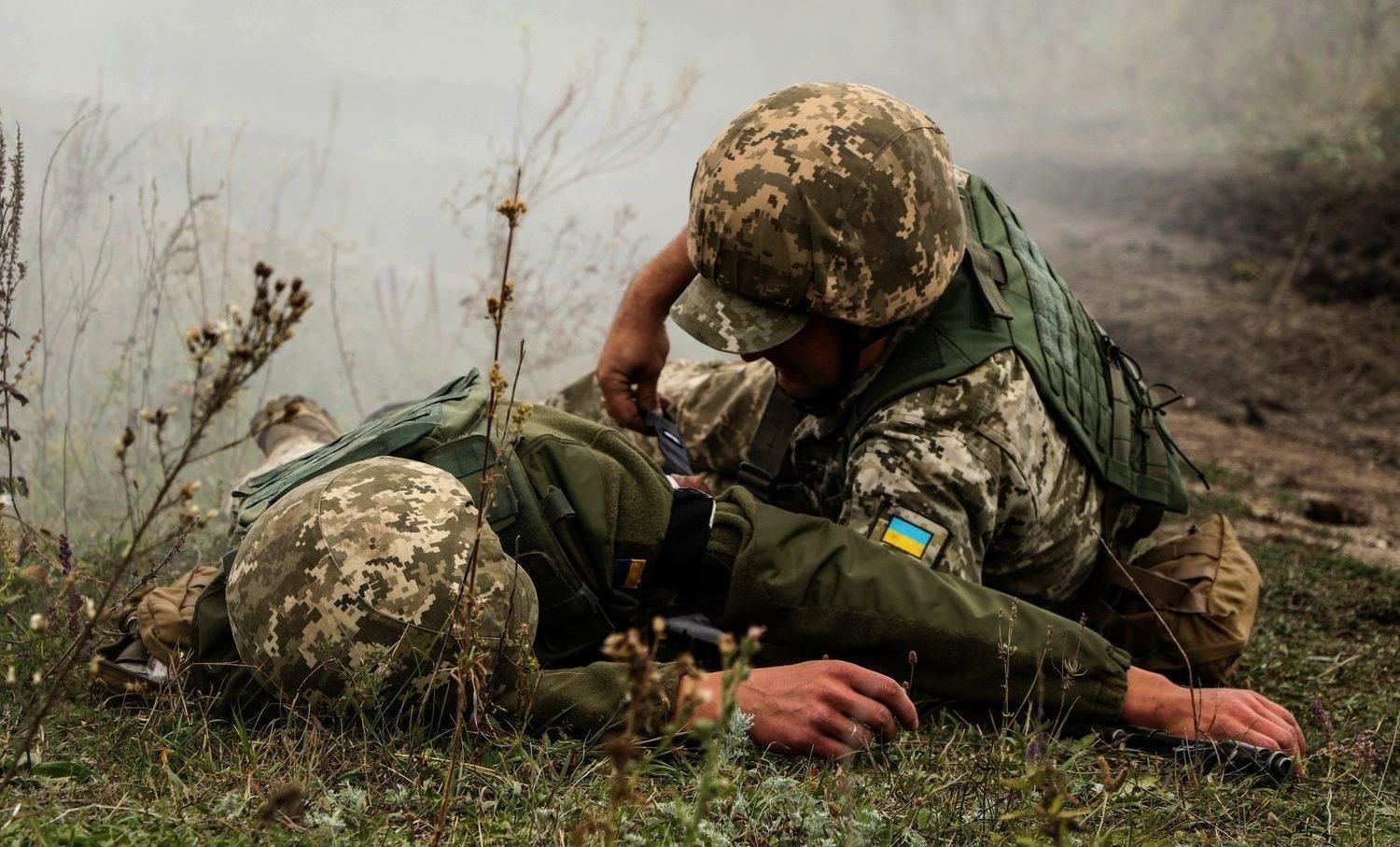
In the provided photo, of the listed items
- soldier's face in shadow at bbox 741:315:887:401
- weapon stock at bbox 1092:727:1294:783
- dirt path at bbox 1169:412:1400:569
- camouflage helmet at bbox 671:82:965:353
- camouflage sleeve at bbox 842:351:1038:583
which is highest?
camouflage helmet at bbox 671:82:965:353

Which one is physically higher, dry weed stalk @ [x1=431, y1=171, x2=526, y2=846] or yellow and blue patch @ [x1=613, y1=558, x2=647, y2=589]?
dry weed stalk @ [x1=431, y1=171, x2=526, y2=846]

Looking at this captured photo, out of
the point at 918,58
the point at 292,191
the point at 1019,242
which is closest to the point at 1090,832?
the point at 1019,242

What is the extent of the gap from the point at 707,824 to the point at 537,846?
281 mm

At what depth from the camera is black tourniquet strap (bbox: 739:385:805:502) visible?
348cm

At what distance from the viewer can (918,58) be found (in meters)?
21.4

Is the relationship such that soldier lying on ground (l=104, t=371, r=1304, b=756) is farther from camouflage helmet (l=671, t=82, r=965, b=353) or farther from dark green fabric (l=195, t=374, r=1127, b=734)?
camouflage helmet (l=671, t=82, r=965, b=353)

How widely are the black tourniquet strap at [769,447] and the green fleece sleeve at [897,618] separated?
29.0 inches

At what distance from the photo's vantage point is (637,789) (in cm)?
217

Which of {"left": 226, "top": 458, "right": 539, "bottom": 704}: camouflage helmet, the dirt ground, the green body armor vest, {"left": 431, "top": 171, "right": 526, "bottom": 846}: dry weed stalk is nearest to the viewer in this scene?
{"left": 431, "top": 171, "right": 526, "bottom": 846}: dry weed stalk

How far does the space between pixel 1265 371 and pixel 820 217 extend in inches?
218

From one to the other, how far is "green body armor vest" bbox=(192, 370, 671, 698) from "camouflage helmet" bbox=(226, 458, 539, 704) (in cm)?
21

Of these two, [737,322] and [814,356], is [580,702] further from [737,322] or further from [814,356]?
[814,356]

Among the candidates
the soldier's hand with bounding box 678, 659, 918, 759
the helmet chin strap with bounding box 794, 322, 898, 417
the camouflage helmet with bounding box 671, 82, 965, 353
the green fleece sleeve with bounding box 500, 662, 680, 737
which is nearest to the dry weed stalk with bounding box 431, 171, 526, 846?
the green fleece sleeve with bounding box 500, 662, 680, 737

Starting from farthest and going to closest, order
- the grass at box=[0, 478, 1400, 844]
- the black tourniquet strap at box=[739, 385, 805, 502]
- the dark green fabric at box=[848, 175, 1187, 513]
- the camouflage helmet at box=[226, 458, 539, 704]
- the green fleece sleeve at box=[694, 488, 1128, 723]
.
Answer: the black tourniquet strap at box=[739, 385, 805, 502], the dark green fabric at box=[848, 175, 1187, 513], the green fleece sleeve at box=[694, 488, 1128, 723], the camouflage helmet at box=[226, 458, 539, 704], the grass at box=[0, 478, 1400, 844]
